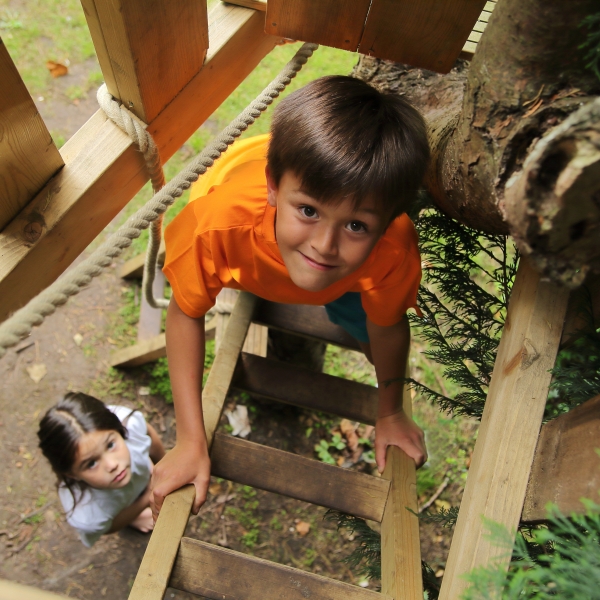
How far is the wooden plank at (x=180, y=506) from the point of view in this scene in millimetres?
1450

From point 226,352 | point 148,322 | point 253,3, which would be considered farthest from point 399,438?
point 148,322

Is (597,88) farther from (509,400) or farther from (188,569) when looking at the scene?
(188,569)

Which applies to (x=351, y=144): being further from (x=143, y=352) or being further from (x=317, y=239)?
(x=143, y=352)

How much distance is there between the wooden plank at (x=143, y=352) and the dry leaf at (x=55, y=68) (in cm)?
215

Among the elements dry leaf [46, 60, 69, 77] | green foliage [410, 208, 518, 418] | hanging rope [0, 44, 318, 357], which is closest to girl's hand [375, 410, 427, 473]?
green foliage [410, 208, 518, 418]

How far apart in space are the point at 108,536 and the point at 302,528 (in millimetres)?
985

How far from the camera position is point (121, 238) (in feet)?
4.64

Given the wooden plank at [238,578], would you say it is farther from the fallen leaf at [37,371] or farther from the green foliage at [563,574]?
the fallen leaf at [37,371]

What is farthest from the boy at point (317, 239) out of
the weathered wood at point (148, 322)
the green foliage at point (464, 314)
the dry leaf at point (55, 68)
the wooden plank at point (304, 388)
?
the dry leaf at point (55, 68)

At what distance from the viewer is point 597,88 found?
3.13ft

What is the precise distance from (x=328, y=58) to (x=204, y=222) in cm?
338

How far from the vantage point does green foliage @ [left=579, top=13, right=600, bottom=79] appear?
0.86 m

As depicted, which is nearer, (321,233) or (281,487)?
(321,233)

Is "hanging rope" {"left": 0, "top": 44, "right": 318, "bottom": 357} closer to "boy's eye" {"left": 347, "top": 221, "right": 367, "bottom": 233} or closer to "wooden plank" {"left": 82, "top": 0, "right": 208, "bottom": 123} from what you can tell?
"wooden plank" {"left": 82, "top": 0, "right": 208, "bottom": 123}
